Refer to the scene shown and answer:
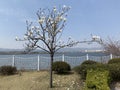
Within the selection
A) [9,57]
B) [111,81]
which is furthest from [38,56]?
[111,81]

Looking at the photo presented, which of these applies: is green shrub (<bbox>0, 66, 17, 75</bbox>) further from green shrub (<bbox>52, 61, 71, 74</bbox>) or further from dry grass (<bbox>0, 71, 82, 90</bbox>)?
green shrub (<bbox>52, 61, 71, 74</bbox>)

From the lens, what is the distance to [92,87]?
1120cm

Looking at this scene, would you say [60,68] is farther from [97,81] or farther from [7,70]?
[97,81]

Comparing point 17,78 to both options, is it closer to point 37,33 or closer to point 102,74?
point 37,33

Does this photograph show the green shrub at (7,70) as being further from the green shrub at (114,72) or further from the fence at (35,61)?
the green shrub at (114,72)

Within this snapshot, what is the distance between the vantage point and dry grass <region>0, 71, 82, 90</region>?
14.3 m

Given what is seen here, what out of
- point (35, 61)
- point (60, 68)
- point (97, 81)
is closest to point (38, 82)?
point (60, 68)

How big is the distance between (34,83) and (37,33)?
8.31 feet

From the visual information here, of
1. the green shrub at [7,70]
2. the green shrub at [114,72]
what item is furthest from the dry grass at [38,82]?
the green shrub at [114,72]

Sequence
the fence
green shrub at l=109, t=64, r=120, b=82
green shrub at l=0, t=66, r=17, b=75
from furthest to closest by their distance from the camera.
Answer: the fence → green shrub at l=0, t=66, r=17, b=75 → green shrub at l=109, t=64, r=120, b=82

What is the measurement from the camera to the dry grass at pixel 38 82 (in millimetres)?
14306

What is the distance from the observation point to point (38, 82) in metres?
15.0

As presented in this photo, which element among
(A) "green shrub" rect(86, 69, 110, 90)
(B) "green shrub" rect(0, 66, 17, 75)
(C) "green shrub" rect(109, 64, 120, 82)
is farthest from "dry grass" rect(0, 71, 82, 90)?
(A) "green shrub" rect(86, 69, 110, 90)

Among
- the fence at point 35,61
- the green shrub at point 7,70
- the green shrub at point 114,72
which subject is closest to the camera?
the green shrub at point 114,72
